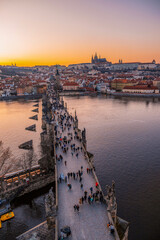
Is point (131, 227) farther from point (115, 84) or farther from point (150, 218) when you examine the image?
point (115, 84)

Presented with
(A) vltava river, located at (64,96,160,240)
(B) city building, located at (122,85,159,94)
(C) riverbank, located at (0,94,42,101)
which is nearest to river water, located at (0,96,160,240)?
(A) vltava river, located at (64,96,160,240)

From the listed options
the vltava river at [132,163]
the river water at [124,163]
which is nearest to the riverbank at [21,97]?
the river water at [124,163]

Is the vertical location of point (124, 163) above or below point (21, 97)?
below

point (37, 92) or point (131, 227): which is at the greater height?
point (37, 92)

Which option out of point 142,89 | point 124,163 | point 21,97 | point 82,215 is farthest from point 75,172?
point 142,89

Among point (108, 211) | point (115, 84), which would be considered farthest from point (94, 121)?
point (115, 84)

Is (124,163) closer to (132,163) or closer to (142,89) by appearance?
(132,163)

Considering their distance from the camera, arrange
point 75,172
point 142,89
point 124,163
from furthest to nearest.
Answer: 1. point 142,89
2. point 124,163
3. point 75,172

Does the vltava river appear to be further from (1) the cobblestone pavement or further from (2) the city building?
(2) the city building

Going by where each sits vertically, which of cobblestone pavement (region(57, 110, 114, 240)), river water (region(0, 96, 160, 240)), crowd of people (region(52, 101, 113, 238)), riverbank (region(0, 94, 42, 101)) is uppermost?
riverbank (region(0, 94, 42, 101))
